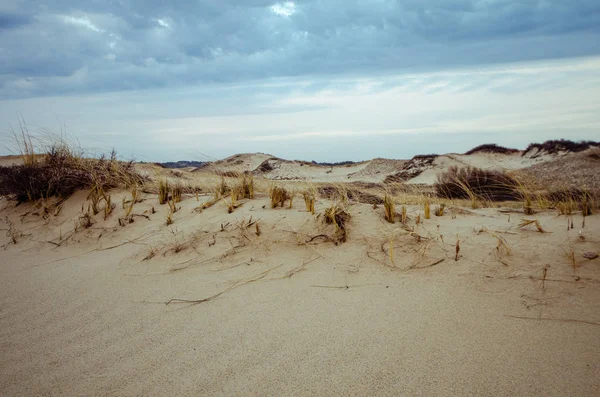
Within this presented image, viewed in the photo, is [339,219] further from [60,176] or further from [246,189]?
[60,176]

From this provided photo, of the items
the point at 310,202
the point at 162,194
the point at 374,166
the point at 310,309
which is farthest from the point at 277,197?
the point at 374,166

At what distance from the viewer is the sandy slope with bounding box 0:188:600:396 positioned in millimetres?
1466

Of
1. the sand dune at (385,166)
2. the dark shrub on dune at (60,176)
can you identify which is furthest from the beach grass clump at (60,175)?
the sand dune at (385,166)

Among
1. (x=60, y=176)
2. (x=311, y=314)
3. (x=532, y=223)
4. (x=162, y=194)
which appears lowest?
(x=311, y=314)

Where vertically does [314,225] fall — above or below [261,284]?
above

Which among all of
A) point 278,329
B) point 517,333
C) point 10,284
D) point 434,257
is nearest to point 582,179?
point 434,257

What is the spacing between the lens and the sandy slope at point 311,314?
147cm

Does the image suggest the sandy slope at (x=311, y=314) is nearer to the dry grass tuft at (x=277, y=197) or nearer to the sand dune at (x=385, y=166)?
the dry grass tuft at (x=277, y=197)

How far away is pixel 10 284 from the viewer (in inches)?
106

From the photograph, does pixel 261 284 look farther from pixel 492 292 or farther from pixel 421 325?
pixel 492 292

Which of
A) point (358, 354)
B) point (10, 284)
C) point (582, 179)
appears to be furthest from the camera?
point (582, 179)

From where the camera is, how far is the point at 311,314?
6.43 feet

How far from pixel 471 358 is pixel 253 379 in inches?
37.2

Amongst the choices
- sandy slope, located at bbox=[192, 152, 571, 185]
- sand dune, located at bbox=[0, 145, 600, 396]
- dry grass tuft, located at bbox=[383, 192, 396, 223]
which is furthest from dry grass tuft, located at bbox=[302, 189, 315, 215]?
sandy slope, located at bbox=[192, 152, 571, 185]
